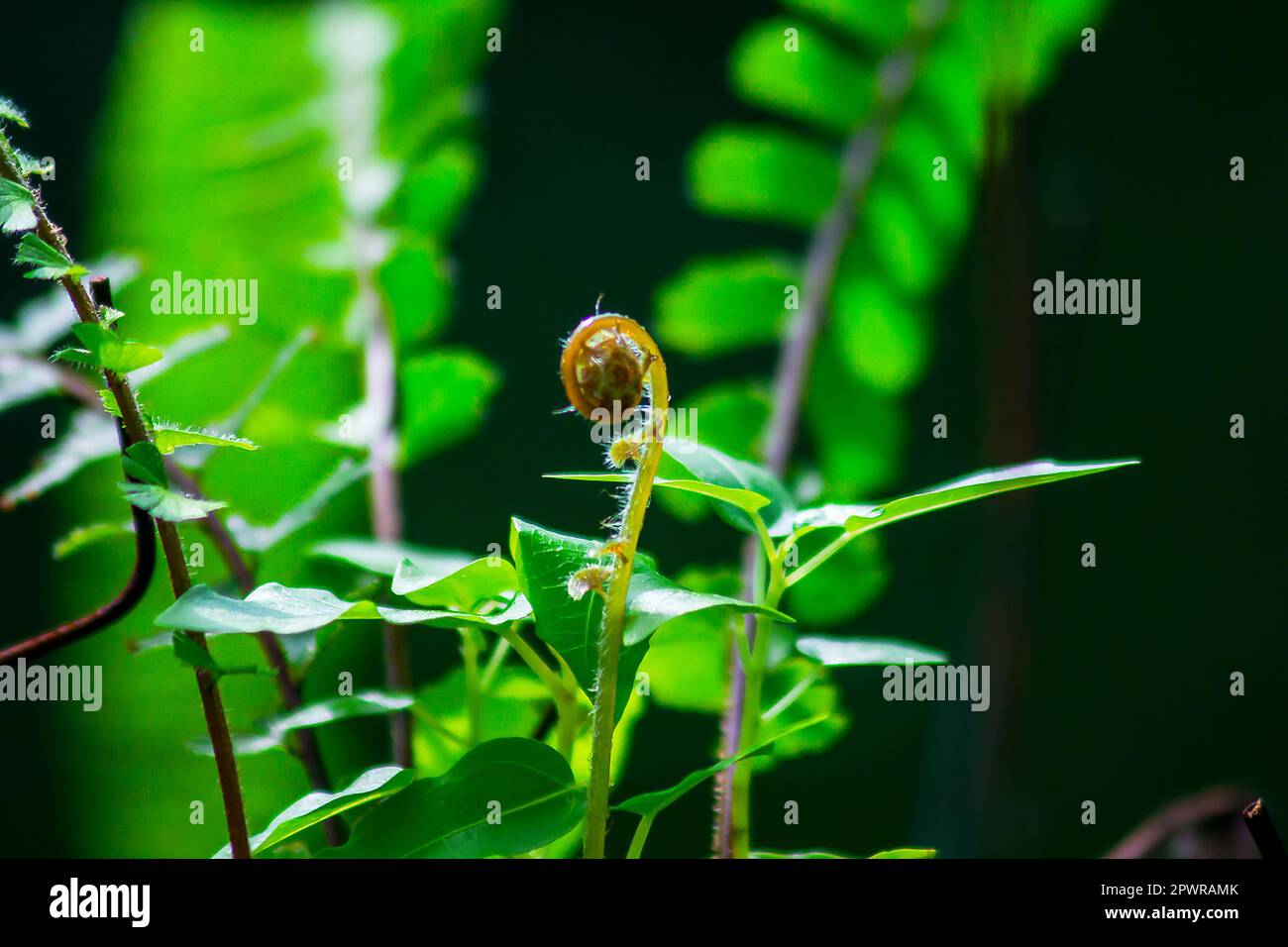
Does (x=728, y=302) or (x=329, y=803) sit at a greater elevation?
(x=728, y=302)

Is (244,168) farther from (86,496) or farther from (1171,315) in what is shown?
(1171,315)

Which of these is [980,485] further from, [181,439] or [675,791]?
[181,439]

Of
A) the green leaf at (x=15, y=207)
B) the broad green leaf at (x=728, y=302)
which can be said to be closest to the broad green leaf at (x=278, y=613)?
the green leaf at (x=15, y=207)

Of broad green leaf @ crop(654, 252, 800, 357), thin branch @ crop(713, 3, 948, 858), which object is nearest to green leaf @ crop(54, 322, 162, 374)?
thin branch @ crop(713, 3, 948, 858)

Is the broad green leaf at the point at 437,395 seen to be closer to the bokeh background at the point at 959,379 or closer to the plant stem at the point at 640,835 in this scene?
the plant stem at the point at 640,835

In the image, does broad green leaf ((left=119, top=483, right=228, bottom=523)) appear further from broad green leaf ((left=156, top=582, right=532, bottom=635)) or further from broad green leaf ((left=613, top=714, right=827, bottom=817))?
broad green leaf ((left=613, top=714, right=827, bottom=817))

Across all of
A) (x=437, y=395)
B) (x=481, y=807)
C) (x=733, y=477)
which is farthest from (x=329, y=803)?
(x=437, y=395)
